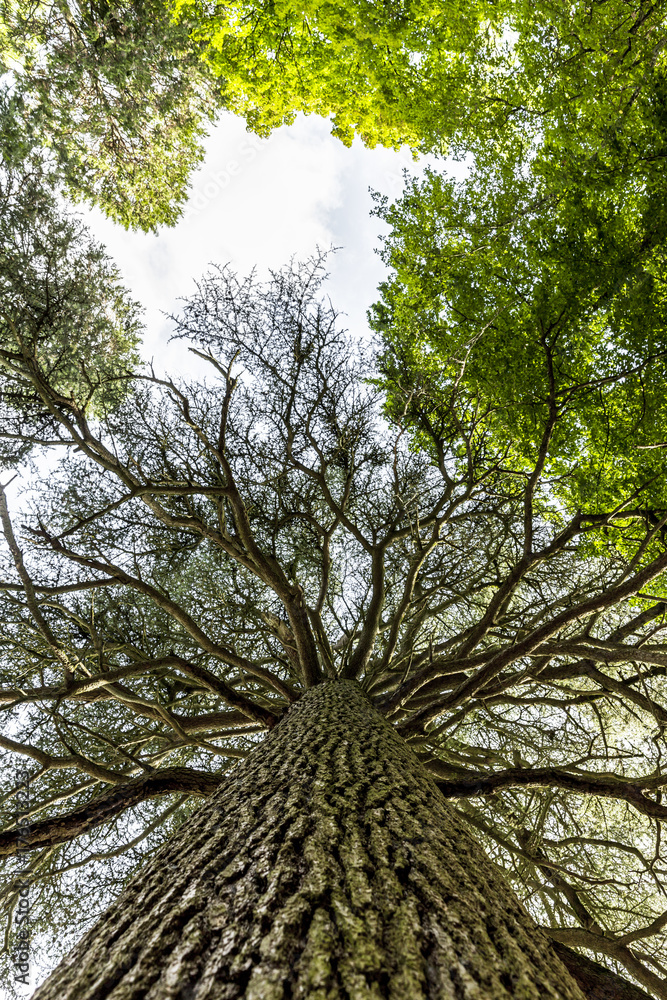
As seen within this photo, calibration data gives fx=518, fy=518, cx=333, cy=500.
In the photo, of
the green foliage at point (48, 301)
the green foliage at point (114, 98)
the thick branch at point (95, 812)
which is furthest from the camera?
the green foliage at point (114, 98)

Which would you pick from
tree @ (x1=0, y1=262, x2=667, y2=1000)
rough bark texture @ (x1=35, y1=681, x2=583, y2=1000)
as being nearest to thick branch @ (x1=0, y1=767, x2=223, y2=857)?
tree @ (x1=0, y1=262, x2=667, y2=1000)

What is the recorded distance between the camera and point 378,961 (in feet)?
3.02

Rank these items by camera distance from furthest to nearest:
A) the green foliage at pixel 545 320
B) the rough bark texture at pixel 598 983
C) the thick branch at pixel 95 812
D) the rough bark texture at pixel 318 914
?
the green foliage at pixel 545 320 < the thick branch at pixel 95 812 < the rough bark texture at pixel 598 983 < the rough bark texture at pixel 318 914

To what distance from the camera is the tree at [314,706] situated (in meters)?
1.09

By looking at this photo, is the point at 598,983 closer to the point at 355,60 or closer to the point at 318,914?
the point at 318,914

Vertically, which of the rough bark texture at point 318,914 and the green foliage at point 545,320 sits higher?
the green foliage at point 545,320

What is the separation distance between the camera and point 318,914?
1.04 m

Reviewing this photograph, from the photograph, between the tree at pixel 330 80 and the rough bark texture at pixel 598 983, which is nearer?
the rough bark texture at pixel 598 983

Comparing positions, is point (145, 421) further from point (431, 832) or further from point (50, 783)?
point (431, 832)

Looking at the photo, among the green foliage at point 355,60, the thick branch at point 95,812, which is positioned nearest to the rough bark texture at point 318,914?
the thick branch at point 95,812

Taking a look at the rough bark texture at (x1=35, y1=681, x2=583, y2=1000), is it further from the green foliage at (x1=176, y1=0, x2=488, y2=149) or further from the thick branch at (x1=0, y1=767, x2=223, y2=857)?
the green foliage at (x1=176, y1=0, x2=488, y2=149)

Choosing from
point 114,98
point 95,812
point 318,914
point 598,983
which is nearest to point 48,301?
point 114,98

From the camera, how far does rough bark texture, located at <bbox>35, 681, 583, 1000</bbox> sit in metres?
0.89

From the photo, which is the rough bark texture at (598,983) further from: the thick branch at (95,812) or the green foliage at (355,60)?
the green foliage at (355,60)
